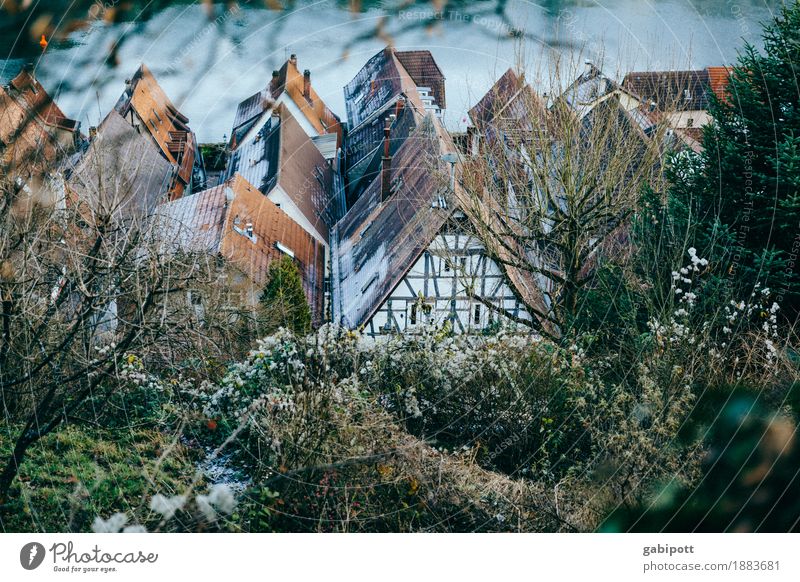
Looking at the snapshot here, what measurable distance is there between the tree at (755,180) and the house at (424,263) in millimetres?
1610

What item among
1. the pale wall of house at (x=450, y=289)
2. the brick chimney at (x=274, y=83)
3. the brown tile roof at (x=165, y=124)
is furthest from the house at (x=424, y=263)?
the brown tile roof at (x=165, y=124)

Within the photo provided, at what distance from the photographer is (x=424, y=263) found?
27.0 ft

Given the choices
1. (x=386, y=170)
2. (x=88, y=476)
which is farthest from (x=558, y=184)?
(x=88, y=476)

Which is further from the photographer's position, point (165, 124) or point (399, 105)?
point (399, 105)

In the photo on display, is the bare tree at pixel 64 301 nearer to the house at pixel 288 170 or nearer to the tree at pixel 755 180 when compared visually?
the tree at pixel 755 180

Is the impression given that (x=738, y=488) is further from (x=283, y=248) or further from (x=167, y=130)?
(x=167, y=130)

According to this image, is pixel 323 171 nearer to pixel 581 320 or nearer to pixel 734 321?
pixel 581 320

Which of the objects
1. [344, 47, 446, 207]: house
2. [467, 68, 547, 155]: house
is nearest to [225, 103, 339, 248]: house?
[344, 47, 446, 207]: house

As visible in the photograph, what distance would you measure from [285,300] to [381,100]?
4.81 m

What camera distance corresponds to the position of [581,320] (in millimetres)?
6621

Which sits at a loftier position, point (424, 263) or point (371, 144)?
point (371, 144)

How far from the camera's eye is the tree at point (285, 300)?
7.14 meters

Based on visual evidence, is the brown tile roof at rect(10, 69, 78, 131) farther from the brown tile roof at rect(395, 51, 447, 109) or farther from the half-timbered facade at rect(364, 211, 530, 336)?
the brown tile roof at rect(395, 51, 447, 109)
